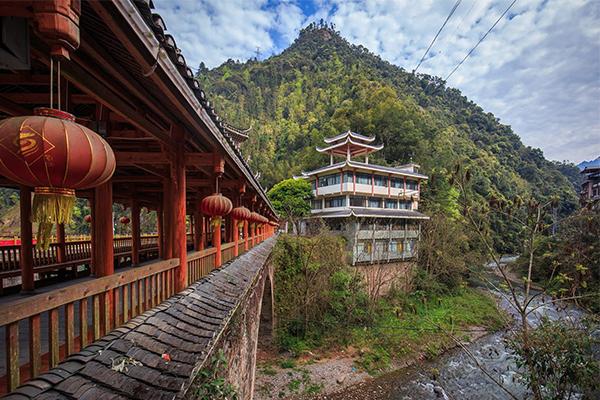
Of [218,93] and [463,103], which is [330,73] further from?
[463,103]

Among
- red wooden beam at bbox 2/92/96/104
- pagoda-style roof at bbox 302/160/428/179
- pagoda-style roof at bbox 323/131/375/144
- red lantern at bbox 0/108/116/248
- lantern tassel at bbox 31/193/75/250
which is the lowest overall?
lantern tassel at bbox 31/193/75/250

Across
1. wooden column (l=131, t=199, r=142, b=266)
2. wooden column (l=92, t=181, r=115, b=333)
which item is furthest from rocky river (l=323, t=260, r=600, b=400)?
wooden column (l=92, t=181, r=115, b=333)

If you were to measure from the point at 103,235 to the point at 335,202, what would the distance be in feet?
79.7

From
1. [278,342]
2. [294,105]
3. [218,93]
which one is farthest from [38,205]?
[218,93]

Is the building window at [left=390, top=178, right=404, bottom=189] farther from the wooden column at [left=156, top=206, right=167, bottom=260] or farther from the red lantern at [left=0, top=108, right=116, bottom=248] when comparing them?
the red lantern at [left=0, top=108, right=116, bottom=248]

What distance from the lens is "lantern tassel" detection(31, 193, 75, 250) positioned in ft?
5.35

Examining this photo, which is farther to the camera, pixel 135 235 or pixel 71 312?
pixel 135 235

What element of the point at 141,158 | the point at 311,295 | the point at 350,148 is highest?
the point at 350,148

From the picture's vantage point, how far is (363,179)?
2623 centimetres

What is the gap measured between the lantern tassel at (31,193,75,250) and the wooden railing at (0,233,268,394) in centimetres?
41

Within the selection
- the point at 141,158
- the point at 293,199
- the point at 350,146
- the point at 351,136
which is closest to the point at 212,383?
the point at 141,158

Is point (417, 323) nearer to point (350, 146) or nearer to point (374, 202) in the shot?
point (374, 202)

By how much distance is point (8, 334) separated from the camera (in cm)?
176

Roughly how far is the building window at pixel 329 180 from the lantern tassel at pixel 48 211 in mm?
24677
